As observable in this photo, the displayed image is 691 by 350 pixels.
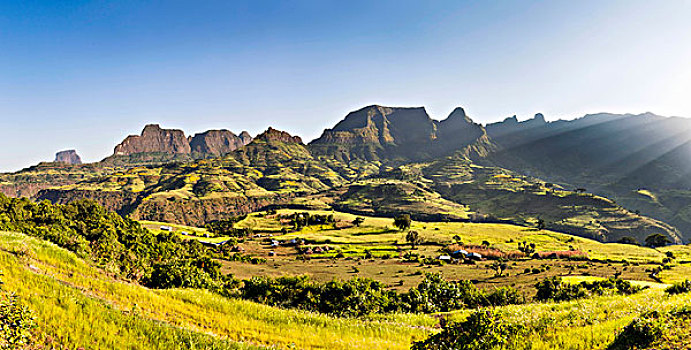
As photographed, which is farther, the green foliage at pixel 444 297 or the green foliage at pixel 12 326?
the green foliage at pixel 444 297

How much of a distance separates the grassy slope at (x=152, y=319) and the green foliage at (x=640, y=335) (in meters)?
7.43

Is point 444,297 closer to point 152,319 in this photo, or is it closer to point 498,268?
point 152,319

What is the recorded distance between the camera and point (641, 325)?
9422 millimetres

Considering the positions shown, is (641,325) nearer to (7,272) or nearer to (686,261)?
(7,272)

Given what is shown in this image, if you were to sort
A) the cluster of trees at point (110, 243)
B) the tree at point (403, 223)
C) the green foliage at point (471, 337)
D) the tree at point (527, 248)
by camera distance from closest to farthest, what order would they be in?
the green foliage at point (471, 337)
the cluster of trees at point (110, 243)
the tree at point (527, 248)
the tree at point (403, 223)

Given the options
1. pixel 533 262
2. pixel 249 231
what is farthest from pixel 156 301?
pixel 249 231

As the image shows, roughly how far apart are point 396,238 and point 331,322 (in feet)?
485

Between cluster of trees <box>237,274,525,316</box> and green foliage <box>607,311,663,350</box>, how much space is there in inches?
595

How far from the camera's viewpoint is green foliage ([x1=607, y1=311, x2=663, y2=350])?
363 inches

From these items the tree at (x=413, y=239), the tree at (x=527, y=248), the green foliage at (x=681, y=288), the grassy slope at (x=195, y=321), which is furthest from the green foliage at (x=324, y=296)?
the tree at (x=527, y=248)

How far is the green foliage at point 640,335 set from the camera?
30.3ft

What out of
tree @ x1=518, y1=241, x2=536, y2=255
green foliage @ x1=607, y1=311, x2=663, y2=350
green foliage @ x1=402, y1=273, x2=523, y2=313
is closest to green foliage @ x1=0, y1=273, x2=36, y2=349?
green foliage @ x1=607, y1=311, x2=663, y2=350

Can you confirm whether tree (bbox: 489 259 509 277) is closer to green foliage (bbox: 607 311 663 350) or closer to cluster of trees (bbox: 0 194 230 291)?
cluster of trees (bbox: 0 194 230 291)

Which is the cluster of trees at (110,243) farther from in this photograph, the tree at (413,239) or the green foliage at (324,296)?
the tree at (413,239)
